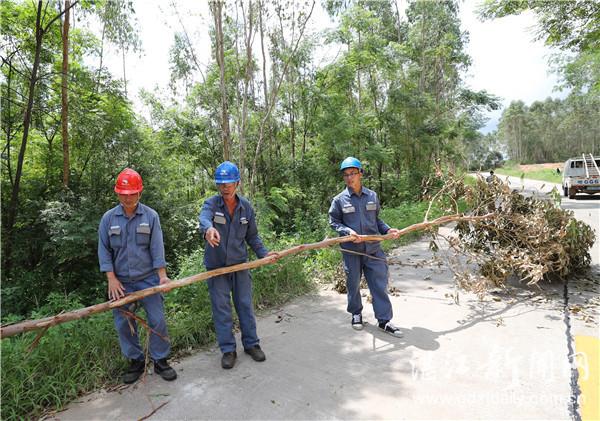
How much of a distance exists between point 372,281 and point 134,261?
2445mm

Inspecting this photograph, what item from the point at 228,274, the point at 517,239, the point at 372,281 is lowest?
the point at 372,281

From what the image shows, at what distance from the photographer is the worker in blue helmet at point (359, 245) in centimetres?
396

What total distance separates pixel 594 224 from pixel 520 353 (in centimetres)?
874

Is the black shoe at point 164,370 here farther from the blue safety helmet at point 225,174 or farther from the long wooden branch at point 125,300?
the blue safety helmet at point 225,174

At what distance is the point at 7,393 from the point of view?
8.73ft

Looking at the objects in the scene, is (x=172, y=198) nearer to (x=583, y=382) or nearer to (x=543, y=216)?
(x=543, y=216)

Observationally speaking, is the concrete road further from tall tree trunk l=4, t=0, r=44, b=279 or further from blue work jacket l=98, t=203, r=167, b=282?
tall tree trunk l=4, t=0, r=44, b=279

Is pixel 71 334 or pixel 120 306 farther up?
pixel 120 306

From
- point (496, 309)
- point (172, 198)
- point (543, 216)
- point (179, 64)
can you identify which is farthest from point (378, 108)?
point (496, 309)

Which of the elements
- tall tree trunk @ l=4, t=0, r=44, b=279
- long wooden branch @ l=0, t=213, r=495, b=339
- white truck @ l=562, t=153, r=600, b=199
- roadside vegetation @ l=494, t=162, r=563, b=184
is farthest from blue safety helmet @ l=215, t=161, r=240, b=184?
roadside vegetation @ l=494, t=162, r=563, b=184

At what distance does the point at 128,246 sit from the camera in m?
3.04

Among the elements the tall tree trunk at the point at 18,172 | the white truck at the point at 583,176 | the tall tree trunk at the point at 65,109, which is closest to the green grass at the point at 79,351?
the tall tree trunk at the point at 18,172

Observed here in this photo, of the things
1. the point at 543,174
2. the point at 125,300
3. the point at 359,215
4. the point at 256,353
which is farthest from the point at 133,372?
the point at 543,174

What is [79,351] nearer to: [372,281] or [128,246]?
[128,246]
